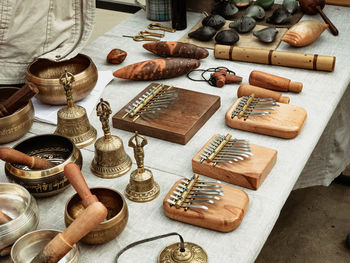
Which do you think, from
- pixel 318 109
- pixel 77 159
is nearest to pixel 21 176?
pixel 77 159

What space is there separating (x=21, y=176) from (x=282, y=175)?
652 millimetres

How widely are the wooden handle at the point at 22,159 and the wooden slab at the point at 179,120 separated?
33 centimetres

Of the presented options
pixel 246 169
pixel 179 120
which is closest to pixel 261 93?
pixel 179 120

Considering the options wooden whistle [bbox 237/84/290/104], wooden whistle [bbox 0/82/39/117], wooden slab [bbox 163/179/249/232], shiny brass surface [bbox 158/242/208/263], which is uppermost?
wooden whistle [bbox 0/82/39/117]

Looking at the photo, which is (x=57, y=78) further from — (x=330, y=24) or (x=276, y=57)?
(x=330, y=24)

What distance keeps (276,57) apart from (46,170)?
101cm

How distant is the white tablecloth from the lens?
102cm

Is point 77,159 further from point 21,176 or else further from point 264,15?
point 264,15

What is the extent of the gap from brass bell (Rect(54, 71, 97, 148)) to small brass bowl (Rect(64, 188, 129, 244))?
32 centimetres

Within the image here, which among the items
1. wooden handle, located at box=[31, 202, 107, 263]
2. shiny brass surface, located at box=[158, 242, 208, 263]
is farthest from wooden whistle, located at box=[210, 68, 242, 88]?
wooden handle, located at box=[31, 202, 107, 263]

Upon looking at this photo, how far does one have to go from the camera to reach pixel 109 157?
3.99ft

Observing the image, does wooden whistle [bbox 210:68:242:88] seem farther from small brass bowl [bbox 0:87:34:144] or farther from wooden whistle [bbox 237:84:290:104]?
small brass bowl [bbox 0:87:34:144]

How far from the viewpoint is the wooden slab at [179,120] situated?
1.35 meters

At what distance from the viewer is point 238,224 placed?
3.42 ft
